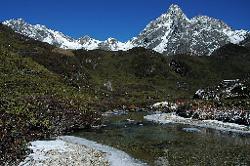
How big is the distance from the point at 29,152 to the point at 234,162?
26.0 m

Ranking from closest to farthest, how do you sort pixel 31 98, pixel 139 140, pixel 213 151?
pixel 213 151, pixel 139 140, pixel 31 98

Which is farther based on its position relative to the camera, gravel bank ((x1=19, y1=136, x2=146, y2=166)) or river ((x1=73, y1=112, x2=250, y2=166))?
river ((x1=73, y1=112, x2=250, y2=166))

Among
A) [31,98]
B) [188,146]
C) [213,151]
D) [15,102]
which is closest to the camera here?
[213,151]

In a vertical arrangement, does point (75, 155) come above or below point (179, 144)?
below

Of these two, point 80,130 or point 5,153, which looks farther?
point 80,130

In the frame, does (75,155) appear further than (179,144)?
No

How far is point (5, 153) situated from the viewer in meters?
51.3

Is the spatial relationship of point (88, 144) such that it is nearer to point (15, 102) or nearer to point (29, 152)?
point (29, 152)

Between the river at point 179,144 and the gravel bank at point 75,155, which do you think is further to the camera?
the river at point 179,144

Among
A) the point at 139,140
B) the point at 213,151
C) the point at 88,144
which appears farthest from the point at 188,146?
the point at 88,144

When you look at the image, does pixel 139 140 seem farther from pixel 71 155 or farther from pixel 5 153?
pixel 5 153

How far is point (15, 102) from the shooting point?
90.0 meters

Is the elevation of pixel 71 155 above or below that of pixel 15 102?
below

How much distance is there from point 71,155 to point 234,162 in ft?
68.6
